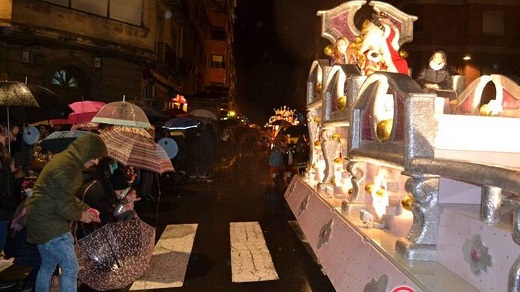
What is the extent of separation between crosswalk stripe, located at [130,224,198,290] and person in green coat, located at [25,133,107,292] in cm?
146

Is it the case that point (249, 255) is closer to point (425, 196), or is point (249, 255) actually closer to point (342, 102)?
point (342, 102)

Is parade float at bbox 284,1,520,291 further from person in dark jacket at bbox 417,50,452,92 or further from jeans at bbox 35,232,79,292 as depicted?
jeans at bbox 35,232,79,292

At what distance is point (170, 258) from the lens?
6953mm

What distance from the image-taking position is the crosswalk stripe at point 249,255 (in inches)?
244

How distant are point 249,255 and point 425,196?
4396 millimetres

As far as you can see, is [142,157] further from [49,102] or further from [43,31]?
[43,31]

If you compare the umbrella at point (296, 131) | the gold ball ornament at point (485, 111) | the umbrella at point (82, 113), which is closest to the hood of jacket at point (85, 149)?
the gold ball ornament at point (485, 111)

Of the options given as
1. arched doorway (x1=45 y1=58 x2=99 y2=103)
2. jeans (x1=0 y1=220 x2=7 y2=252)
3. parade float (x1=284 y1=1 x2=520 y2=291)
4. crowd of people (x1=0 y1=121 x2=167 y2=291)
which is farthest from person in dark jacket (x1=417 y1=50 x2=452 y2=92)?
arched doorway (x1=45 y1=58 x2=99 y2=103)

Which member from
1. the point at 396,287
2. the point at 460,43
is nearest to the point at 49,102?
the point at 396,287

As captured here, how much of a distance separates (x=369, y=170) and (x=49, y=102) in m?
5.42

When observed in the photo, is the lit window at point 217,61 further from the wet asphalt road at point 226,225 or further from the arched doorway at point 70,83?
the wet asphalt road at point 226,225

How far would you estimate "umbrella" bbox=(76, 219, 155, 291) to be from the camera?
15.8ft

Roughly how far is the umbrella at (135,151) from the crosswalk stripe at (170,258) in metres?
1.50

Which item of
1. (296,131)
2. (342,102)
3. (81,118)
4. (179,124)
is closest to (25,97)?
(81,118)
